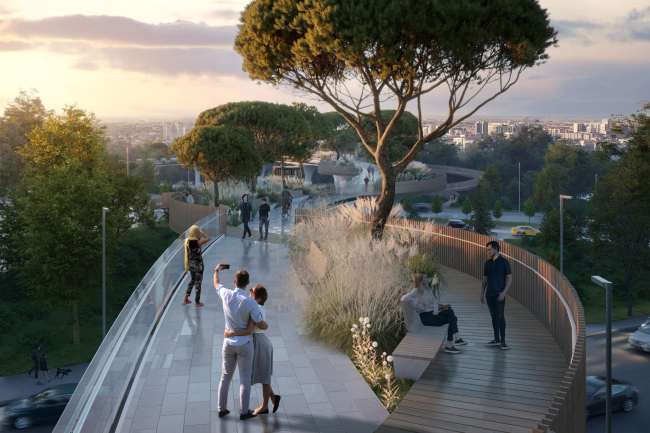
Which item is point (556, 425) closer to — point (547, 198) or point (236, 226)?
point (236, 226)

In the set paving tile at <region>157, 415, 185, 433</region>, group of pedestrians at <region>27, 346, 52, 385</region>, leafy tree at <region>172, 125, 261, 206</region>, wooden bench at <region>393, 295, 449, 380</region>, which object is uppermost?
leafy tree at <region>172, 125, 261, 206</region>

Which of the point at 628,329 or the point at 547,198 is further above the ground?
the point at 547,198

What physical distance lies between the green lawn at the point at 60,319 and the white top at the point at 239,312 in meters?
29.3

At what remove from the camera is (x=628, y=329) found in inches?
1409

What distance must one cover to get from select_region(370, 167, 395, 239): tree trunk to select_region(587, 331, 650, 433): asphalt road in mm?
10986

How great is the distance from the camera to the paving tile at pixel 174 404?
6.17 m

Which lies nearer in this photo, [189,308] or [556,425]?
[556,425]

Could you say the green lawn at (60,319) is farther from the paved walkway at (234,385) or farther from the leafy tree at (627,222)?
the leafy tree at (627,222)

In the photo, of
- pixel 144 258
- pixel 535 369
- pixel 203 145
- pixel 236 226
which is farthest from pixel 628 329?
pixel 144 258

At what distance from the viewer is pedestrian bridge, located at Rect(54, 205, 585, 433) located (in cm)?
572

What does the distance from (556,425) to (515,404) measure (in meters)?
2.12

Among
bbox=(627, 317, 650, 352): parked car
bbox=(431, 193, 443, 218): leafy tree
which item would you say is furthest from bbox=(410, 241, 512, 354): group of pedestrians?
bbox=(431, 193, 443, 218): leafy tree

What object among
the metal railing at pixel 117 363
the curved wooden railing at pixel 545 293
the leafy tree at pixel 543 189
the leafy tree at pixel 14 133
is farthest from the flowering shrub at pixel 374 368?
the leafy tree at pixel 543 189

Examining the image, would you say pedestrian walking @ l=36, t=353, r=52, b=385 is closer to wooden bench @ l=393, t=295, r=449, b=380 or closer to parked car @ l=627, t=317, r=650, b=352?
wooden bench @ l=393, t=295, r=449, b=380
